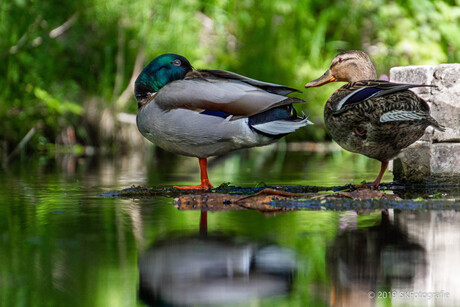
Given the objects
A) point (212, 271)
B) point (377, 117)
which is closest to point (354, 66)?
point (377, 117)

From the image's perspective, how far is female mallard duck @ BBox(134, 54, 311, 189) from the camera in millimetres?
5285

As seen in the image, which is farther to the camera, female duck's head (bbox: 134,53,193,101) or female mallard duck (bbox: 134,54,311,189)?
female duck's head (bbox: 134,53,193,101)

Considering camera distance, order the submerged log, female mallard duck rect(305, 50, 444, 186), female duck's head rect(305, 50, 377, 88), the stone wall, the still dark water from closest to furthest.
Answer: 1. the still dark water
2. the submerged log
3. female mallard duck rect(305, 50, 444, 186)
4. the stone wall
5. female duck's head rect(305, 50, 377, 88)

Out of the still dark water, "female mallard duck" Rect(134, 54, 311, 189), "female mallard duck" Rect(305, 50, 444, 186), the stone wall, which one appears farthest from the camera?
the stone wall

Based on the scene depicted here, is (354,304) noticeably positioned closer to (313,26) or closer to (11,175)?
(11,175)

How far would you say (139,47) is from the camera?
39.2ft

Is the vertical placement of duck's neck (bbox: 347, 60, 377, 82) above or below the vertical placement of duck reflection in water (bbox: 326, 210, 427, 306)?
above

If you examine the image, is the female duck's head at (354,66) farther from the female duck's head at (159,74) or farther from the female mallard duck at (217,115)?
the female duck's head at (159,74)

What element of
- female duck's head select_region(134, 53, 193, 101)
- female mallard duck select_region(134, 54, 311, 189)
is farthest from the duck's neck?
female duck's head select_region(134, 53, 193, 101)

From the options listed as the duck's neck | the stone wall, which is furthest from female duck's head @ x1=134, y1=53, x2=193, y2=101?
the stone wall

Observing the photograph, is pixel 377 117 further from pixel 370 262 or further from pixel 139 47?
pixel 139 47

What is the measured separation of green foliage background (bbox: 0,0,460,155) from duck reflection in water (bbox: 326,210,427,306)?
8.18 meters

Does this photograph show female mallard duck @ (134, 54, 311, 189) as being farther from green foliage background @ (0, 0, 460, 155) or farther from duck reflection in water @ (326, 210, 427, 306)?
green foliage background @ (0, 0, 460, 155)

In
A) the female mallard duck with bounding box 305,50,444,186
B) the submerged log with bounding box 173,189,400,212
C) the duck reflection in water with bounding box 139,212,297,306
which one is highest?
the female mallard duck with bounding box 305,50,444,186
